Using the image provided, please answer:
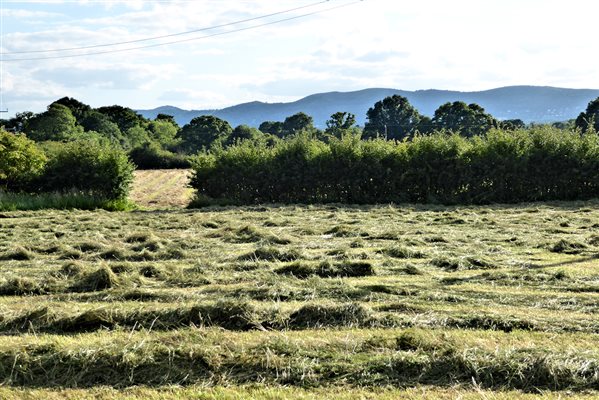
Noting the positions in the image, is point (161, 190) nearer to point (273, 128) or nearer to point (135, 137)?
point (135, 137)

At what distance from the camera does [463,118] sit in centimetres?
5266

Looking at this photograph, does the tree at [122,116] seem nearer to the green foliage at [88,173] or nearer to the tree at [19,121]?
the tree at [19,121]

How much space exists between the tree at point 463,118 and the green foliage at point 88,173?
32.1 meters

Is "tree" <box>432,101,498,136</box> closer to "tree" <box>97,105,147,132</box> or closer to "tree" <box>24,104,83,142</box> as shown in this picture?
"tree" <box>24,104,83,142</box>

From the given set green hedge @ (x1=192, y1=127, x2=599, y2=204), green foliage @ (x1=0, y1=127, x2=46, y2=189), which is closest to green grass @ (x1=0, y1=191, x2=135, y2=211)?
green foliage @ (x1=0, y1=127, x2=46, y2=189)

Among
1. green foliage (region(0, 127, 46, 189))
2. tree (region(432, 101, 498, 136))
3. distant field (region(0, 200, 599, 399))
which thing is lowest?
distant field (region(0, 200, 599, 399))

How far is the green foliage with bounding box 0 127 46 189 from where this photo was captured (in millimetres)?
24422

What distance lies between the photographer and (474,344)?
189 inches

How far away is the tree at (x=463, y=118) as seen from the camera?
51094mm

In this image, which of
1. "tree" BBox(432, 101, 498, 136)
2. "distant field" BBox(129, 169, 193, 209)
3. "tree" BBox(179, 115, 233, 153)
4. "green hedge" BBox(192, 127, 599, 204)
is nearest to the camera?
"green hedge" BBox(192, 127, 599, 204)

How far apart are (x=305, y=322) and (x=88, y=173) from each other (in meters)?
21.2

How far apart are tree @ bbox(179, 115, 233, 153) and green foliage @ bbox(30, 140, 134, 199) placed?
114ft

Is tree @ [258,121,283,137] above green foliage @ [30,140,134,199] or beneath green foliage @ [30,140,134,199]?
above

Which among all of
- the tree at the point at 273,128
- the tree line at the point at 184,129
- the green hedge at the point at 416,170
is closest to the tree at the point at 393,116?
the tree line at the point at 184,129
